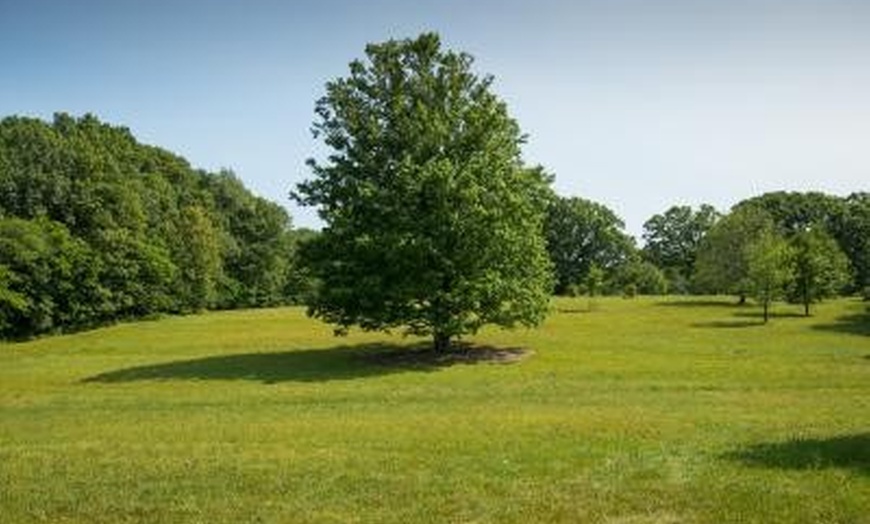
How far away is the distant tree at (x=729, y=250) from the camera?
99.7m

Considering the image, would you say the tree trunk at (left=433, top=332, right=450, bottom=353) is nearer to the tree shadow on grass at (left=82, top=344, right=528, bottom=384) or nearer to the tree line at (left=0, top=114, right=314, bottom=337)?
the tree shadow on grass at (left=82, top=344, right=528, bottom=384)

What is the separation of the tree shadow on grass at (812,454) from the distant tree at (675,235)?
142 metres

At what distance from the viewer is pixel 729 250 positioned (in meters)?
101

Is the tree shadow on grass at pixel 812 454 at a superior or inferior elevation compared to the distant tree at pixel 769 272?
inferior

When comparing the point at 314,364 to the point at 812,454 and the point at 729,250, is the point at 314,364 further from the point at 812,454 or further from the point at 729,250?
the point at 729,250

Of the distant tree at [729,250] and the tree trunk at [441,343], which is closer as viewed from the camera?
the tree trunk at [441,343]

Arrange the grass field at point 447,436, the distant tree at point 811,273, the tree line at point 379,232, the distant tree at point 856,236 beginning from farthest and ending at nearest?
the distant tree at point 856,236 → the distant tree at point 811,273 → the tree line at point 379,232 → the grass field at point 447,436

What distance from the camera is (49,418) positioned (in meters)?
33.3

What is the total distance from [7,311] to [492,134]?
44.1 meters

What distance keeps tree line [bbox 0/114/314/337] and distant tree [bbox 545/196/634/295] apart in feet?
135

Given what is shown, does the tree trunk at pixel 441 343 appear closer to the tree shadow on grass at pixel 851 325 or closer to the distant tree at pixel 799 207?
the tree shadow on grass at pixel 851 325

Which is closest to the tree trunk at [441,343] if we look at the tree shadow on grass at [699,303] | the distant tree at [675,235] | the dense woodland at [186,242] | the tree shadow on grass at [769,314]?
the dense woodland at [186,242]

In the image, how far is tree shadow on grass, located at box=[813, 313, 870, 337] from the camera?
64688 millimetres

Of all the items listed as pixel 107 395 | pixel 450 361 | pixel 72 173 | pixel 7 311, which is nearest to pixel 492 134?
pixel 450 361
